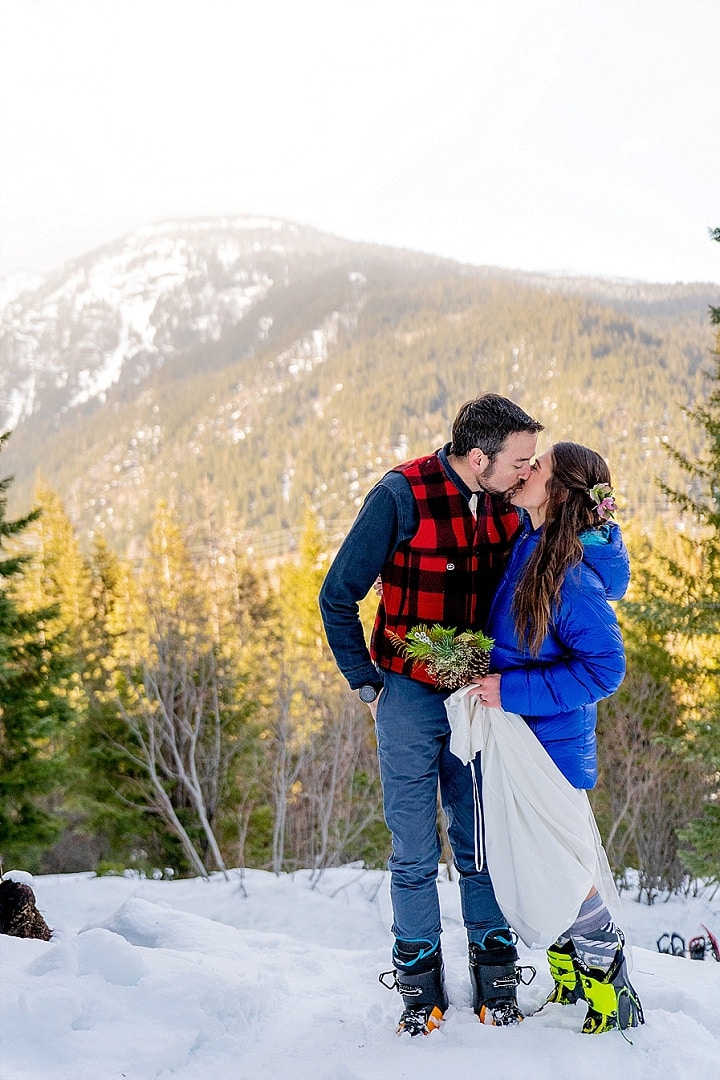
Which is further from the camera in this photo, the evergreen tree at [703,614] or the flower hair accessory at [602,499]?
the evergreen tree at [703,614]

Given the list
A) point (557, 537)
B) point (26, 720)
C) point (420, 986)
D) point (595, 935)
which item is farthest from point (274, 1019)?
point (26, 720)

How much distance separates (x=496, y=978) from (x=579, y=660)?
116 centimetres

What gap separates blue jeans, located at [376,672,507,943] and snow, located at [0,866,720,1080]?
1.13 ft

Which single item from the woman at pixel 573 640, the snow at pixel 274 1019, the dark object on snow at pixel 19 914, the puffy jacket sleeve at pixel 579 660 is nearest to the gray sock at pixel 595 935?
the woman at pixel 573 640

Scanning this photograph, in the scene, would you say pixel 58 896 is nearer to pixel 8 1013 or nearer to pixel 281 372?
pixel 8 1013

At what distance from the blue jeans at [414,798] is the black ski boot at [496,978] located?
4 centimetres

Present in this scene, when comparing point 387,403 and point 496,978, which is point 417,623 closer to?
point 496,978

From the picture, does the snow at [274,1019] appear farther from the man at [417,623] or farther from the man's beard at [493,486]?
the man's beard at [493,486]

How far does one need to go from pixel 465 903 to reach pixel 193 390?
19939cm

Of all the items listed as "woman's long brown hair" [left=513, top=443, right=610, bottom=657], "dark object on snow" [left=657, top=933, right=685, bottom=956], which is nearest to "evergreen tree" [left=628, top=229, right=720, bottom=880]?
"dark object on snow" [left=657, top=933, right=685, bottom=956]

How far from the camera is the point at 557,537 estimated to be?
8.27 ft

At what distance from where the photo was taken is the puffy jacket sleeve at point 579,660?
2.49 meters

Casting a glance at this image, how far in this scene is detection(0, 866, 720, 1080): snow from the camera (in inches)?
95.1

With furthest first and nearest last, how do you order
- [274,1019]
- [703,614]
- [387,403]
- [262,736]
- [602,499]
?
[387,403] < [262,736] < [703,614] < [274,1019] < [602,499]
